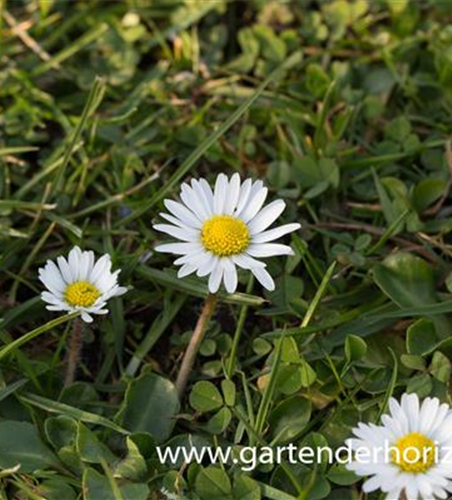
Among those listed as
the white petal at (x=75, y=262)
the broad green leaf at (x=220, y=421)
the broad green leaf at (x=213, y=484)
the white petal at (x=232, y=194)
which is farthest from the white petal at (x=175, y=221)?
the broad green leaf at (x=213, y=484)

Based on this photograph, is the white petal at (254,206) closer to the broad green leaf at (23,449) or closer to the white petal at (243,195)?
the white petal at (243,195)

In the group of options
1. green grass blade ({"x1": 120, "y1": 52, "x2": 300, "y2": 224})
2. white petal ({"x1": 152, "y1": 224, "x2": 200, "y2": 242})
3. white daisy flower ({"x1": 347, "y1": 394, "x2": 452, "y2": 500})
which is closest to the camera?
white daisy flower ({"x1": 347, "y1": 394, "x2": 452, "y2": 500})

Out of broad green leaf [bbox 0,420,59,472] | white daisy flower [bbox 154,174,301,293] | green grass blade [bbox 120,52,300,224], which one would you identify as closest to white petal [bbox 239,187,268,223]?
white daisy flower [bbox 154,174,301,293]

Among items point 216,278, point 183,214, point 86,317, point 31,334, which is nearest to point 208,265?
point 216,278

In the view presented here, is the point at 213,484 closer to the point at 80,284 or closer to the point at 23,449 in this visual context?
the point at 23,449

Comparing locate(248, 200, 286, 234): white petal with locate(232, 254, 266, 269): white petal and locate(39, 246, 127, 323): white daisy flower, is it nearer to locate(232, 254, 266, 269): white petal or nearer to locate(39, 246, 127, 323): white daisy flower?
locate(232, 254, 266, 269): white petal

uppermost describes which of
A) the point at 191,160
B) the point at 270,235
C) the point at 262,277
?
the point at 191,160

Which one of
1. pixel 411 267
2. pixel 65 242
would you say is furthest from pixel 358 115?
pixel 65 242
